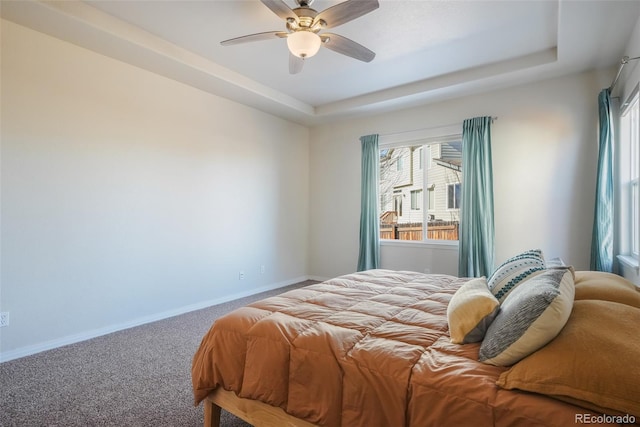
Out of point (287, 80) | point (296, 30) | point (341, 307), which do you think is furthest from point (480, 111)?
point (341, 307)

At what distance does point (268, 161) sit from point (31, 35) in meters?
2.94

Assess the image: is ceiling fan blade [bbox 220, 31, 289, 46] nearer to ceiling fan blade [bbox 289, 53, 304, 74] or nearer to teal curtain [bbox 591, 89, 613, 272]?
ceiling fan blade [bbox 289, 53, 304, 74]

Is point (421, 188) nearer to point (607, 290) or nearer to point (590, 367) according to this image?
point (607, 290)

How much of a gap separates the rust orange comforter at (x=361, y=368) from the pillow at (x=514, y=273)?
1.06 feet

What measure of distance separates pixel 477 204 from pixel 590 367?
133 inches

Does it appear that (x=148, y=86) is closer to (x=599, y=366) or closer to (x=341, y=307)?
(x=341, y=307)

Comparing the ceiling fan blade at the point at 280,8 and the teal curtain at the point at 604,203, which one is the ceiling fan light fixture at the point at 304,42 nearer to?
the ceiling fan blade at the point at 280,8

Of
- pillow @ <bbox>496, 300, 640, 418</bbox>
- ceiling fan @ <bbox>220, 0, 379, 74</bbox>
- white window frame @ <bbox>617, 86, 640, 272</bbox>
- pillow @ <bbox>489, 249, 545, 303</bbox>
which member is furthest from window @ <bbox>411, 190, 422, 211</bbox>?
pillow @ <bbox>496, 300, 640, 418</bbox>

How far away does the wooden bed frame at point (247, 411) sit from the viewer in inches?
59.7

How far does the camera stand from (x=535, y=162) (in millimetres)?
3895

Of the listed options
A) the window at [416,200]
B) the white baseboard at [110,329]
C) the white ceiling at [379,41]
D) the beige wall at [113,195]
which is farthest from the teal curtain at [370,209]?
the white baseboard at [110,329]

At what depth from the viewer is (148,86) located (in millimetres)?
3621

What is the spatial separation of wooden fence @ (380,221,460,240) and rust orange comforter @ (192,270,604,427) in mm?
2670

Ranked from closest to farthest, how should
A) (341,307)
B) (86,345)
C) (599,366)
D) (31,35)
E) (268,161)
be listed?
1. (599,366)
2. (341,307)
3. (31,35)
4. (86,345)
5. (268,161)
